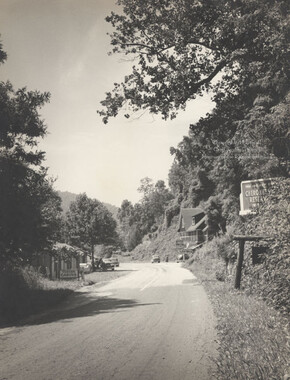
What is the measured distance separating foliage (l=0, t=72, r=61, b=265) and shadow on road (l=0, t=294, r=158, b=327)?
120 inches

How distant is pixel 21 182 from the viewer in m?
16.8

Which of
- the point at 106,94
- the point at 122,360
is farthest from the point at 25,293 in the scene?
the point at 122,360

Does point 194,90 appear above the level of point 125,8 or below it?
below

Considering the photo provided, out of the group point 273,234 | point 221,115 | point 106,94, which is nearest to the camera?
point 273,234

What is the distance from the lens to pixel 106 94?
41.5 ft

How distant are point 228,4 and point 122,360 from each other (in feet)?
32.5

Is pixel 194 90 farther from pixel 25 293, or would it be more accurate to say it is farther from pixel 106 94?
pixel 25 293

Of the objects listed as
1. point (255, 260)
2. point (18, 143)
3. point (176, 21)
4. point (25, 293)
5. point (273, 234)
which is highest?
point (176, 21)

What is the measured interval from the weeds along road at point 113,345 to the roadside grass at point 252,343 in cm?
36

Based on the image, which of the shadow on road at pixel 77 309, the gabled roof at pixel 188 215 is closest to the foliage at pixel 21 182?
the shadow on road at pixel 77 309

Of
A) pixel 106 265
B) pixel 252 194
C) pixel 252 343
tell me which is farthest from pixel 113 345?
pixel 106 265

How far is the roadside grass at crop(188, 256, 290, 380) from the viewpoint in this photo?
18.1ft

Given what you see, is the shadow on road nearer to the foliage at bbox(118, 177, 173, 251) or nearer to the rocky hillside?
the rocky hillside

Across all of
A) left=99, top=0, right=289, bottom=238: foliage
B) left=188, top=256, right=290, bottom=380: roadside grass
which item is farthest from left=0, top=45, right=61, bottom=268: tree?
left=188, top=256, right=290, bottom=380: roadside grass
